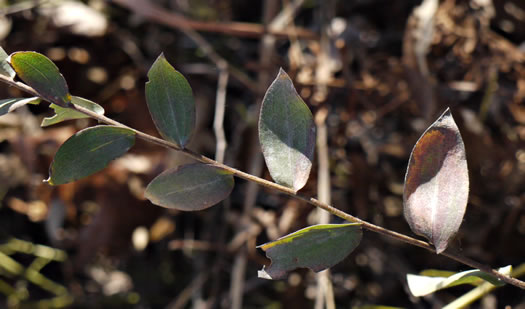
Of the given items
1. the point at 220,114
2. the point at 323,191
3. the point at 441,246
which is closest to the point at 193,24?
the point at 220,114

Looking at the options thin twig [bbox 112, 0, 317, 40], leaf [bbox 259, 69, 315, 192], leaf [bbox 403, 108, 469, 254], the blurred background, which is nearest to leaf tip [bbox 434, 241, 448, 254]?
leaf [bbox 403, 108, 469, 254]

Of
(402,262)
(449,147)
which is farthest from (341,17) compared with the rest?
(449,147)

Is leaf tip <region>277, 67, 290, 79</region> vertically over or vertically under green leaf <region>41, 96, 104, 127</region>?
over

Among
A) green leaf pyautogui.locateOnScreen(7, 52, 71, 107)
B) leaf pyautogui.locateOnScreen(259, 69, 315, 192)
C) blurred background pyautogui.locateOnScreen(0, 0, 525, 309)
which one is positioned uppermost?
green leaf pyautogui.locateOnScreen(7, 52, 71, 107)

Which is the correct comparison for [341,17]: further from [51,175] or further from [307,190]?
[51,175]

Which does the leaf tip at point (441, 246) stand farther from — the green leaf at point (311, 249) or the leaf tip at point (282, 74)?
the leaf tip at point (282, 74)

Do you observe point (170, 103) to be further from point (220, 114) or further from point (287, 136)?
point (220, 114)

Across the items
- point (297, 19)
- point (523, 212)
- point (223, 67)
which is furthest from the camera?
point (297, 19)

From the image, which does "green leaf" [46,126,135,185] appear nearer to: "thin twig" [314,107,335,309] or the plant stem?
the plant stem
